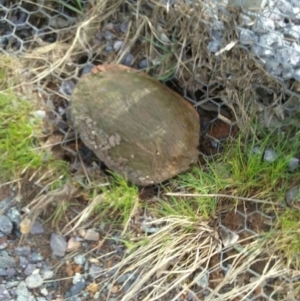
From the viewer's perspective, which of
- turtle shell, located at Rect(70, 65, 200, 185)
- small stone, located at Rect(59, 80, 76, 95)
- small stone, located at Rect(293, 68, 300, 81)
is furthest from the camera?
small stone, located at Rect(59, 80, 76, 95)

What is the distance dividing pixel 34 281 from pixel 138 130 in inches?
14.2

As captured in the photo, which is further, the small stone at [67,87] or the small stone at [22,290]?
the small stone at [67,87]

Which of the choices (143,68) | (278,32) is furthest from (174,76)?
(278,32)

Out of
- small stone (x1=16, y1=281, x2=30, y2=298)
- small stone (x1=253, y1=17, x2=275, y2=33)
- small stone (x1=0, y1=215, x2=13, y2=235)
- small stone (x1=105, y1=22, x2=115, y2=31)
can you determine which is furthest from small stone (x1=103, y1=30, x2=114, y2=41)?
small stone (x1=16, y1=281, x2=30, y2=298)

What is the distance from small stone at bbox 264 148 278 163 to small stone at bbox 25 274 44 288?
0.50 metres

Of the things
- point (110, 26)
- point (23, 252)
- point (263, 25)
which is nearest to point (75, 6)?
point (110, 26)

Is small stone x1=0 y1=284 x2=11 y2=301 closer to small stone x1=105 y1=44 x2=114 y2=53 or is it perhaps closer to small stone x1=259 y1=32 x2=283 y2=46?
small stone x1=105 y1=44 x2=114 y2=53

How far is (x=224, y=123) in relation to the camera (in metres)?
1.43

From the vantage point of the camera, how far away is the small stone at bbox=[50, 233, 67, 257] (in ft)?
4.43

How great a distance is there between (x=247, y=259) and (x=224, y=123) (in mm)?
296

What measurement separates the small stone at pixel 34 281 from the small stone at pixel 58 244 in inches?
2.2

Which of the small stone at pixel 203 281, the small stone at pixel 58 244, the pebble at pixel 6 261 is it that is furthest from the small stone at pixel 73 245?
the small stone at pixel 203 281

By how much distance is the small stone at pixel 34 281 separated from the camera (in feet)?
4.32

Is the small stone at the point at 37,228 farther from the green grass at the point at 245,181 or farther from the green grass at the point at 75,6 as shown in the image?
the green grass at the point at 75,6
